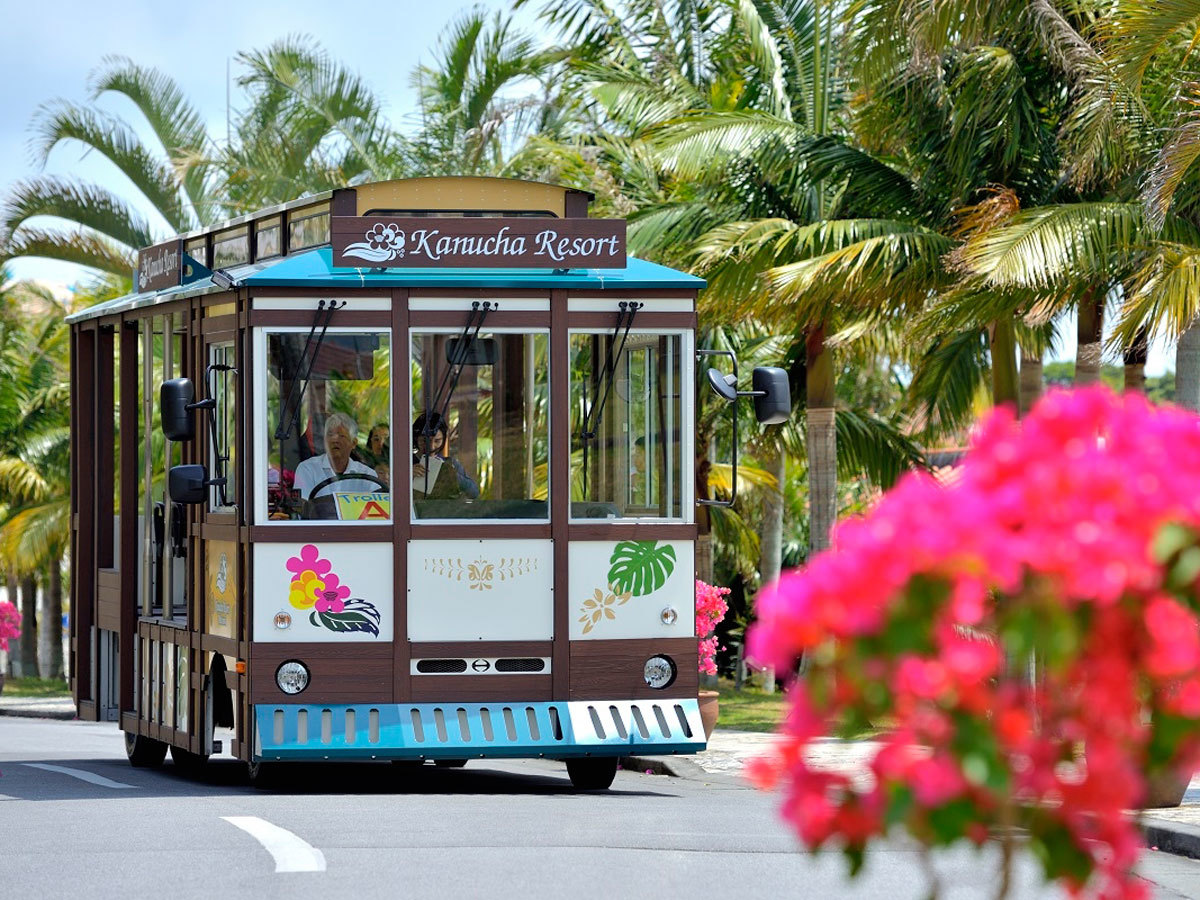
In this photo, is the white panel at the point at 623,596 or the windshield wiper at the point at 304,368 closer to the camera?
the windshield wiper at the point at 304,368

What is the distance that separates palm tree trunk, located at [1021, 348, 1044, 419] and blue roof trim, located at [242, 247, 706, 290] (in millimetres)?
9798

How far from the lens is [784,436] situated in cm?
2517

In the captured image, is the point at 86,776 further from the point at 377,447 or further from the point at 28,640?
the point at 28,640

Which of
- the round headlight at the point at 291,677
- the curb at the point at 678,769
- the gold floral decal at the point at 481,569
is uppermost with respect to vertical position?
the gold floral decal at the point at 481,569

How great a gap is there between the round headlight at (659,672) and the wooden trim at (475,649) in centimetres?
58

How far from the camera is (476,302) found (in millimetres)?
11859

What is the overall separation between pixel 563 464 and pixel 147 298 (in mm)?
3522

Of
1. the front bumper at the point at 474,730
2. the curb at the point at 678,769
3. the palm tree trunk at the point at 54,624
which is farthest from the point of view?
the palm tree trunk at the point at 54,624

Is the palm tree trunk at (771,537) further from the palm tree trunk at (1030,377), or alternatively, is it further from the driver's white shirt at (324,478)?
the driver's white shirt at (324,478)

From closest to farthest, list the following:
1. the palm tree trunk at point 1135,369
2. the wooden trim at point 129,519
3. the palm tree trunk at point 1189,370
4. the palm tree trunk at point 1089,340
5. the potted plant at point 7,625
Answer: the wooden trim at point 129,519 < the palm tree trunk at point 1189,370 < the palm tree trunk at point 1089,340 < the palm tree trunk at point 1135,369 < the potted plant at point 7,625

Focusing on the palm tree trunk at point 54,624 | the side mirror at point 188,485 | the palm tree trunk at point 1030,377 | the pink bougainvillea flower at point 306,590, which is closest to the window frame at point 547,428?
the pink bougainvillea flower at point 306,590

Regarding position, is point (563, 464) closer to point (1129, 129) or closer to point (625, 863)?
point (625, 863)

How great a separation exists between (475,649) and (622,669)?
0.87 metres

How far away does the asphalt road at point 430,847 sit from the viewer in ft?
26.5
